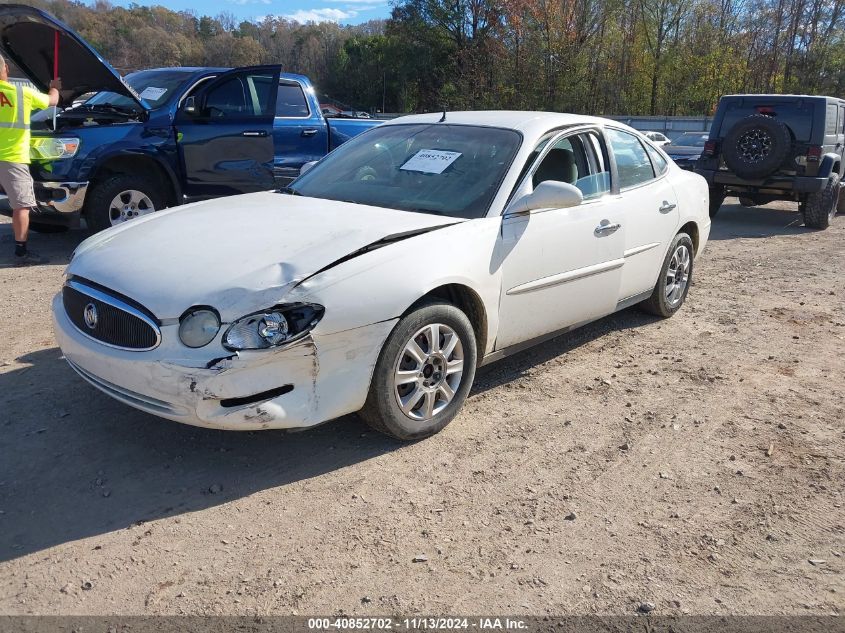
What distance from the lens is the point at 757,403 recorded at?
14.2 feet

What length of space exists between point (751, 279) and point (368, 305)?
5697 mm

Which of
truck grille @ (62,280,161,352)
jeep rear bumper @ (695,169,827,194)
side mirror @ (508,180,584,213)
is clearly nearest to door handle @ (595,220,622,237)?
side mirror @ (508,180,584,213)

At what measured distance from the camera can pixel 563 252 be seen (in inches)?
168

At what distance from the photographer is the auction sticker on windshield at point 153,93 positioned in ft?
26.0

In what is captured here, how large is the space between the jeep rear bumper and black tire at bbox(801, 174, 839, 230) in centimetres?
28

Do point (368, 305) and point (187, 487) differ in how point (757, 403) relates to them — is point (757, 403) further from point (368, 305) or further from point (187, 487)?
point (187, 487)

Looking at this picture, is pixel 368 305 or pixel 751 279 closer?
pixel 368 305

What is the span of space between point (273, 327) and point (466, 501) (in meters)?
1.14

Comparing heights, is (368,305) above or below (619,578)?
above

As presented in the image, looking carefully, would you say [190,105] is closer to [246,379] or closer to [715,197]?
[246,379]

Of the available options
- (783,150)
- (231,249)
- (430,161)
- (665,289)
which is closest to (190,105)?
(430,161)

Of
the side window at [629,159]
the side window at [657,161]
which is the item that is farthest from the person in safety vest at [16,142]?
the side window at [657,161]

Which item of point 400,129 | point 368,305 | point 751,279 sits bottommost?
point 751,279

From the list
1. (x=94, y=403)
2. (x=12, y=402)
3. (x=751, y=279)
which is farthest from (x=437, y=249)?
(x=751, y=279)
